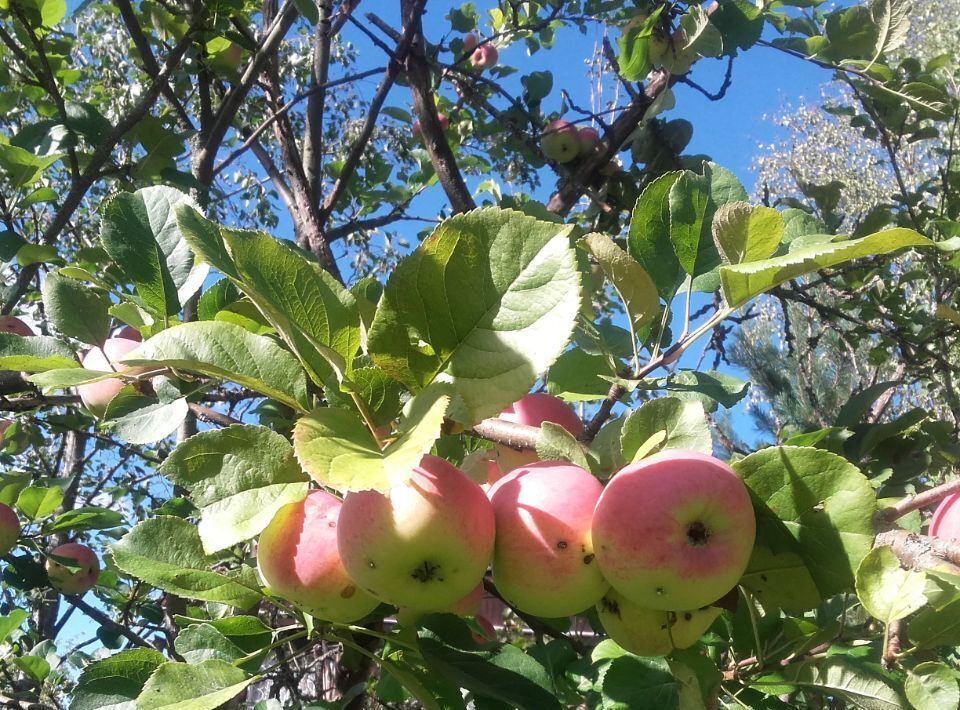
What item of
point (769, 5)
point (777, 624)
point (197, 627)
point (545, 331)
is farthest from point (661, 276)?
point (769, 5)

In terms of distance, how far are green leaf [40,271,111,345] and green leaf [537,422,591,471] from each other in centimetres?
64

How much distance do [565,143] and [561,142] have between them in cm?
1

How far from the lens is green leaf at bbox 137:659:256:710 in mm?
674

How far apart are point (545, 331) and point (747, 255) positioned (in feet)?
0.78

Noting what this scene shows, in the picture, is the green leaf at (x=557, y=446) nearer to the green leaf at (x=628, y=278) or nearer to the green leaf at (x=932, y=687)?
the green leaf at (x=628, y=278)

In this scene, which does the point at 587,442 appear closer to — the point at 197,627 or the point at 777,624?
the point at 777,624

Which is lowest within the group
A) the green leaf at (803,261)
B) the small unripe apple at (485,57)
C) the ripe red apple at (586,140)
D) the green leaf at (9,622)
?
the green leaf at (803,261)

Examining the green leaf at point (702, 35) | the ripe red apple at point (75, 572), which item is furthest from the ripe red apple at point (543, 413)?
the ripe red apple at point (75, 572)

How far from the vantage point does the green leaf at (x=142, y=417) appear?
0.85 meters

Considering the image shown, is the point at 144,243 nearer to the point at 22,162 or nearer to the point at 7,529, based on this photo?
the point at 22,162

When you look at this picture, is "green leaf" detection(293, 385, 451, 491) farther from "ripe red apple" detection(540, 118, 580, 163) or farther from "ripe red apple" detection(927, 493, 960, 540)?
"ripe red apple" detection(540, 118, 580, 163)

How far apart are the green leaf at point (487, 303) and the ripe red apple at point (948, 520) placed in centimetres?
44

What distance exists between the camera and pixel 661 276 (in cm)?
86

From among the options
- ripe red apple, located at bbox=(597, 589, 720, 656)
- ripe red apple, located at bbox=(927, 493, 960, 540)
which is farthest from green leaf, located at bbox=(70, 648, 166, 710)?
ripe red apple, located at bbox=(927, 493, 960, 540)
